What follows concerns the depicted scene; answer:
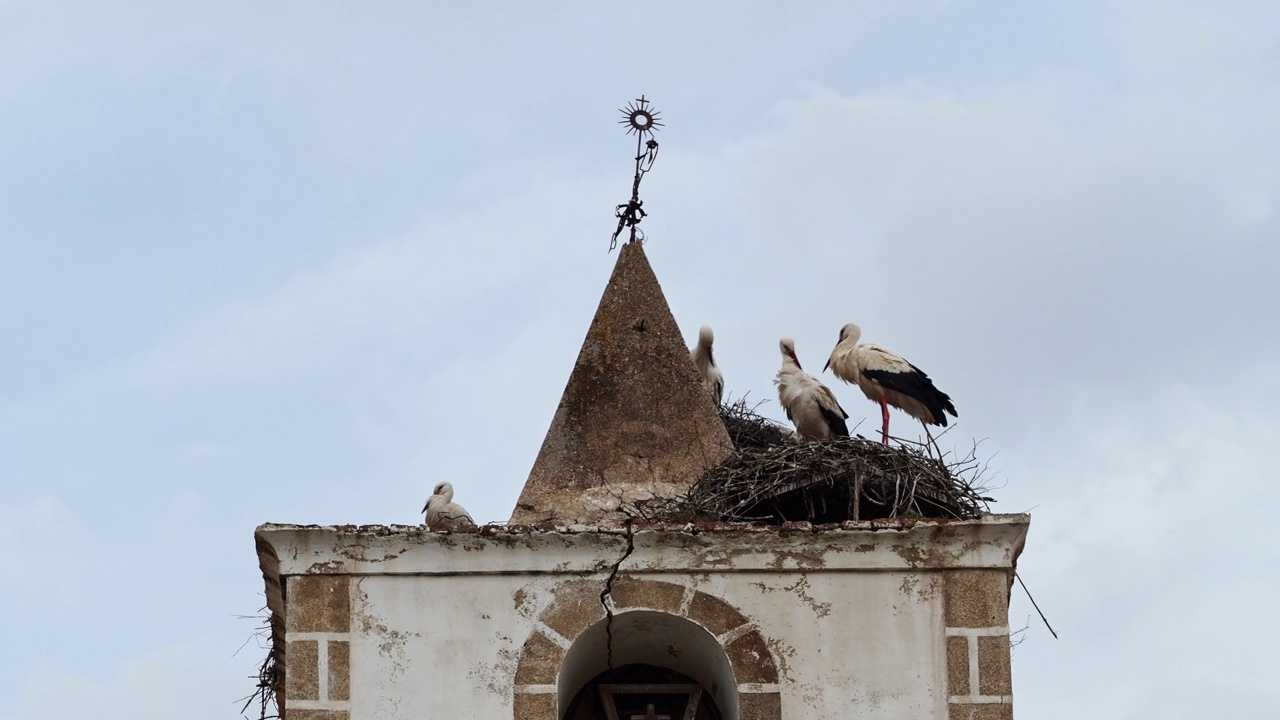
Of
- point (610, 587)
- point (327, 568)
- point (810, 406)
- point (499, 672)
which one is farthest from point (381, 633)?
point (810, 406)

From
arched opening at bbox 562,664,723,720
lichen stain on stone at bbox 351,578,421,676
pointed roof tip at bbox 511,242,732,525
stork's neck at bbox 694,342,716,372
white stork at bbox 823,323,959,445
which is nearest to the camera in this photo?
lichen stain on stone at bbox 351,578,421,676

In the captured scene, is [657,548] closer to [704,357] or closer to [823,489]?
[823,489]

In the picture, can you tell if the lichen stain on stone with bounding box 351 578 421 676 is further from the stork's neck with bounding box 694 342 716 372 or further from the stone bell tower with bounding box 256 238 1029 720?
the stork's neck with bounding box 694 342 716 372

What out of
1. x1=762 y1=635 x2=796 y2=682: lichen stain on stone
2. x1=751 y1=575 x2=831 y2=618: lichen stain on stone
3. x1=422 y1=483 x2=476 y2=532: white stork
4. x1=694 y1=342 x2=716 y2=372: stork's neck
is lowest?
x1=762 y1=635 x2=796 y2=682: lichen stain on stone

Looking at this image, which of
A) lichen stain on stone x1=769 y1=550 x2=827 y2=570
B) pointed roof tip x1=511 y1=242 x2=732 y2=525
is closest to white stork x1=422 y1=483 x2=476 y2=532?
pointed roof tip x1=511 y1=242 x2=732 y2=525

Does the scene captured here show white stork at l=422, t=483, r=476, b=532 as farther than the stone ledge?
Yes

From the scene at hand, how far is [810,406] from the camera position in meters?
17.0

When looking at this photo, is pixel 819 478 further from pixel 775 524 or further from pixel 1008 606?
pixel 1008 606

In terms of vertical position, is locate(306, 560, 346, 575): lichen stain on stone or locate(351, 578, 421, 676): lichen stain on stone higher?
locate(306, 560, 346, 575): lichen stain on stone

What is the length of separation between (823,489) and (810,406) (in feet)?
8.46

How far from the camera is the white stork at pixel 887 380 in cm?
1677

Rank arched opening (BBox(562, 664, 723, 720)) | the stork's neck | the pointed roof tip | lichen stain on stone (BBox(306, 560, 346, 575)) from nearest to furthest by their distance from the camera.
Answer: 1. lichen stain on stone (BBox(306, 560, 346, 575))
2. arched opening (BBox(562, 664, 723, 720))
3. the pointed roof tip
4. the stork's neck

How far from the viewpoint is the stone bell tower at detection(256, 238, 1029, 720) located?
13180 millimetres

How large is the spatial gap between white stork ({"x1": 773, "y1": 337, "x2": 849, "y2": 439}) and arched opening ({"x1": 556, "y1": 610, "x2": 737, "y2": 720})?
304 centimetres
